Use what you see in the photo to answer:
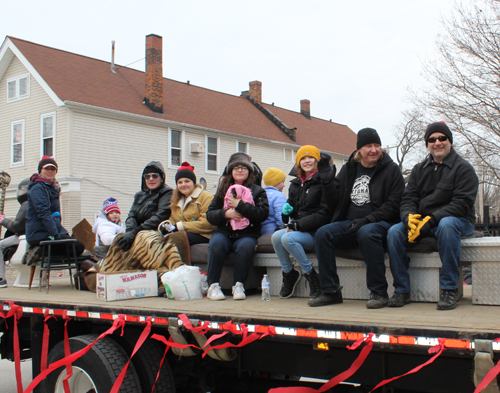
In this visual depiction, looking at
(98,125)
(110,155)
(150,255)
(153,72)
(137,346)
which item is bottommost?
(137,346)

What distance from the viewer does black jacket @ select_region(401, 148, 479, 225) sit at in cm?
397

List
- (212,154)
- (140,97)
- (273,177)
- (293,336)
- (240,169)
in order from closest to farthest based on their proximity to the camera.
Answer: (293,336)
(240,169)
(273,177)
(140,97)
(212,154)

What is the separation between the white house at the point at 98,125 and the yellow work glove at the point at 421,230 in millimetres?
17657

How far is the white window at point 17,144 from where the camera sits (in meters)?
22.3

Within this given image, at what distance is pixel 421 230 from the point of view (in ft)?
12.8

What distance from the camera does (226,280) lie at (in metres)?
5.27

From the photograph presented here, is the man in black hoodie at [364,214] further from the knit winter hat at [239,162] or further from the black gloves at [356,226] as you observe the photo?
the knit winter hat at [239,162]

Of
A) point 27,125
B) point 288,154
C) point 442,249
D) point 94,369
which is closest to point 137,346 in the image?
point 94,369

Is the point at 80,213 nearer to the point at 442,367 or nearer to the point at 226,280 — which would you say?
the point at 226,280

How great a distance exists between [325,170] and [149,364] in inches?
86.9

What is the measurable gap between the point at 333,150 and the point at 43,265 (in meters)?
29.3

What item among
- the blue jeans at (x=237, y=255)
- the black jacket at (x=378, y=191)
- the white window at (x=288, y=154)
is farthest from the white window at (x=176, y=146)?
the black jacket at (x=378, y=191)

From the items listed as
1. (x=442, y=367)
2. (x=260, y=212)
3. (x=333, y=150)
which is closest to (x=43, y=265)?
(x=260, y=212)

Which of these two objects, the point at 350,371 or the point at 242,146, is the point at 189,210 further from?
the point at 242,146
